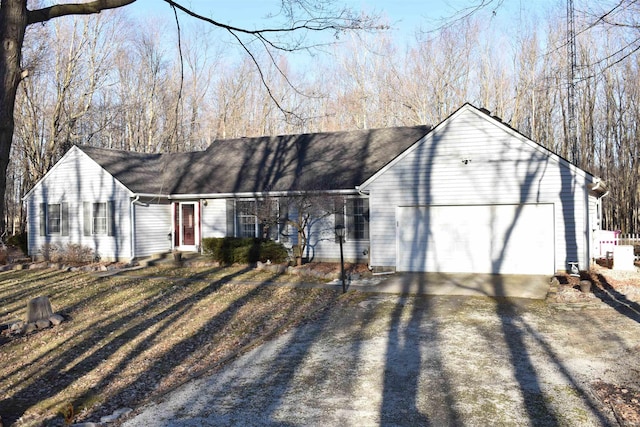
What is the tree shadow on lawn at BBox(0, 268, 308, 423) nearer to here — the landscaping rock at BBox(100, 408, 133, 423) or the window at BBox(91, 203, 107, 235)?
the landscaping rock at BBox(100, 408, 133, 423)

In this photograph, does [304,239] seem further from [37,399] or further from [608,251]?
[37,399]

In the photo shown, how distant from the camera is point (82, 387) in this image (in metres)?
6.96

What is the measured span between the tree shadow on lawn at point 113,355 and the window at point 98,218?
9.59 metres

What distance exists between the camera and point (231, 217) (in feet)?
67.3

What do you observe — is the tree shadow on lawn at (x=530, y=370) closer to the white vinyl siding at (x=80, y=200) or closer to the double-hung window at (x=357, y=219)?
the double-hung window at (x=357, y=219)

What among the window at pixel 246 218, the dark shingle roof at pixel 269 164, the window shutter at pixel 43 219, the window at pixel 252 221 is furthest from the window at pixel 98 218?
the window at pixel 246 218

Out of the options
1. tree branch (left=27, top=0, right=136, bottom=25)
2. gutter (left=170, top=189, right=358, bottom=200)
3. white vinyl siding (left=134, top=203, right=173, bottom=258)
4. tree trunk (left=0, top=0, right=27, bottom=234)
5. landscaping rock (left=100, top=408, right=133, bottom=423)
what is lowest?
landscaping rock (left=100, top=408, right=133, bottom=423)

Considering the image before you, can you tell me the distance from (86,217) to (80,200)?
74 cm

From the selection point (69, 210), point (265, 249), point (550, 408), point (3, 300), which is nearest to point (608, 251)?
point (265, 249)

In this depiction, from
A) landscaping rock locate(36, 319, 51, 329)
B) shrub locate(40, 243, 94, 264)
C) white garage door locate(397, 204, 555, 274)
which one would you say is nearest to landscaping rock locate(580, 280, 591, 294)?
white garage door locate(397, 204, 555, 274)

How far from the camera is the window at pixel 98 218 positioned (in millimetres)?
20656

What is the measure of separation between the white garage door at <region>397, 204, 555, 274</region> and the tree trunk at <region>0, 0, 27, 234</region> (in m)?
11.9

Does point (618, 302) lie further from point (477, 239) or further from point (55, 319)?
point (55, 319)

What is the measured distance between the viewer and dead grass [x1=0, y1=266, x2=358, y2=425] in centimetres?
671
